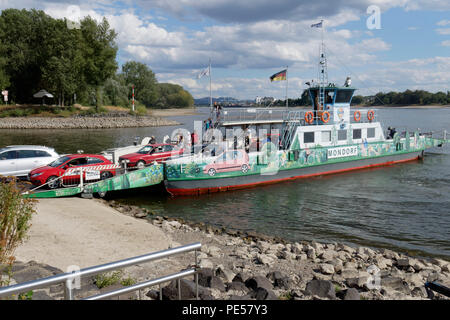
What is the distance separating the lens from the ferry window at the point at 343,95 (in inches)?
1081

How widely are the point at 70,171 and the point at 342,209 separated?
45.6 feet

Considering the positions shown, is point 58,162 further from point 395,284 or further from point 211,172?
point 395,284

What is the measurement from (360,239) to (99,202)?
40.5 feet

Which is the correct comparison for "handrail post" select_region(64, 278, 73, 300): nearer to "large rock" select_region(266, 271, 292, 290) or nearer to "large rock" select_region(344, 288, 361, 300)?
"large rock" select_region(266, 271, 292, 290)

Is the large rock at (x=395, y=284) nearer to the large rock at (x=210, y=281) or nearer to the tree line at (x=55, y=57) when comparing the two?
the large rock at (x=210, y=281)

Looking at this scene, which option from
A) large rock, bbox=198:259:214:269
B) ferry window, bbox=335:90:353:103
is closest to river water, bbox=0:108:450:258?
large rock, bbox=198:259:214:269

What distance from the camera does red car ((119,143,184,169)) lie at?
71.9ft

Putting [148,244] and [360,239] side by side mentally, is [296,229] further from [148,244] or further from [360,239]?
[148,244]

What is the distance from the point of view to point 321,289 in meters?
7.84

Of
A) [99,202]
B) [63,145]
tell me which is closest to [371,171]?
[99,202]

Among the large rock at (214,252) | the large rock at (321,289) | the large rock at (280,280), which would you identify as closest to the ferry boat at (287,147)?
the large rock at (214,252)

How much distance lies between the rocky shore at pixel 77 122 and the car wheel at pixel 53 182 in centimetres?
5344

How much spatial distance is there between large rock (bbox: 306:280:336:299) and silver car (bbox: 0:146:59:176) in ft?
54.9
